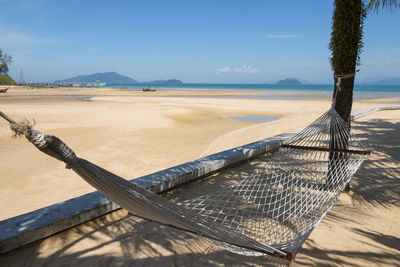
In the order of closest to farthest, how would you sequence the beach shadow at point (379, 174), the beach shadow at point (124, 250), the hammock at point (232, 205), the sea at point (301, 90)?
the hammock at point (232, 205)
the beach shadow at point (124, 250)
the beach shadow at point (379, 174)
the sea at point (301, 90)

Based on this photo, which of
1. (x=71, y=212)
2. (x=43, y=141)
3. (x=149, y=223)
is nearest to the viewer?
(x=43, y=141)

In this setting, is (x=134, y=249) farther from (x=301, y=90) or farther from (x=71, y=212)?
(x=301, y=90)

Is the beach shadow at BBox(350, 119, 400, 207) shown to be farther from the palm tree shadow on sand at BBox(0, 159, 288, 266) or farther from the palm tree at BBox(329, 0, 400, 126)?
the palm tree shadow on sand at BBox(0, 159, 288, 266)

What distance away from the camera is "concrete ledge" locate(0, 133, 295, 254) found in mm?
1848

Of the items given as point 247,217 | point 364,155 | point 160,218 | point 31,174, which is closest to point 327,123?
point 364,155

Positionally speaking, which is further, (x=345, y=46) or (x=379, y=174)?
(x=379, y=174)

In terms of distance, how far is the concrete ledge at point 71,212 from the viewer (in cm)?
185

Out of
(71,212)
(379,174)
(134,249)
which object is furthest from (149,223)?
(379,174)

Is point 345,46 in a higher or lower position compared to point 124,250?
higher

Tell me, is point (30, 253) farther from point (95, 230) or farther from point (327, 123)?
point (327, 123)

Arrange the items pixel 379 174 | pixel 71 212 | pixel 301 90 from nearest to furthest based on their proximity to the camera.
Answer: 1. pixel 71 212
2. pixel 379 174
3. pixel 301 90

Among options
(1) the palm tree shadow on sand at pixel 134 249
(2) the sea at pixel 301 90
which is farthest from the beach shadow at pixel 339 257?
(2) the sea at pixel 301 90

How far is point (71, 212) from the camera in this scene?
2.13 meters

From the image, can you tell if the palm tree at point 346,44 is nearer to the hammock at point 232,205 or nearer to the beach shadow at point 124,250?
the hammock at point 232,205
